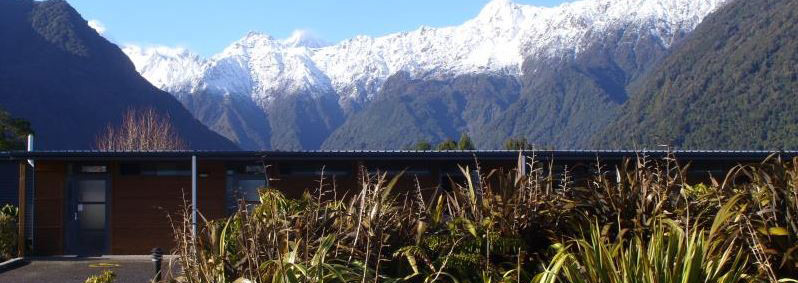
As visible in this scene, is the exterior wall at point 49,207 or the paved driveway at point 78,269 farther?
the exterior wall at point 49,207

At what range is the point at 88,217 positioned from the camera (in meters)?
19.3

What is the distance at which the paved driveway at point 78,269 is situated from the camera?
15.5m

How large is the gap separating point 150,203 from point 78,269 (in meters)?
2.80

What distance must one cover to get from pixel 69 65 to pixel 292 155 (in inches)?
3110

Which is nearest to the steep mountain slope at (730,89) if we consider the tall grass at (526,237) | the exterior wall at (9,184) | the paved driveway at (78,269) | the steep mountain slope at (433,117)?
the exterior wall at (9,184)

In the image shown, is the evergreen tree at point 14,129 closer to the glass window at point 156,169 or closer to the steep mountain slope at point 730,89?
the glass window at point 156,169

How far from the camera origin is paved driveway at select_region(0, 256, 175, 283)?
15469 mm

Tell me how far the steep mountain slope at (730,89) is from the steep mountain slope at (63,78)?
47312 millimetres

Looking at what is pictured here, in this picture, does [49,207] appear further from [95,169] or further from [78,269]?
[78,269]

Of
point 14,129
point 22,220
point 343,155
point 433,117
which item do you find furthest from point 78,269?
point 433,117

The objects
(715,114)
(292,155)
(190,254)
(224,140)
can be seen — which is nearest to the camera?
(190,254)

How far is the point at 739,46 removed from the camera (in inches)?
4085

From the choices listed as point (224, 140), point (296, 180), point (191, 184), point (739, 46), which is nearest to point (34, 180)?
point (191, 184)

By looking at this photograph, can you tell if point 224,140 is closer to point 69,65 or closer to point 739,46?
point 69,65
